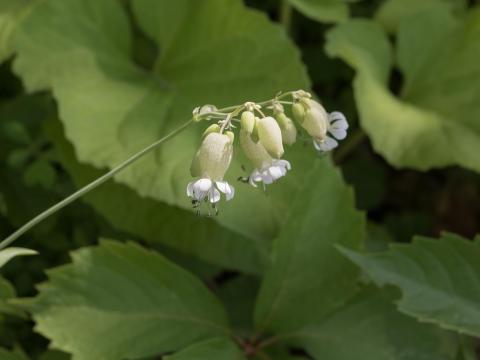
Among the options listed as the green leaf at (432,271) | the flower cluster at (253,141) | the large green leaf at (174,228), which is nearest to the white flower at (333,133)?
the flower cluster at (253,141)

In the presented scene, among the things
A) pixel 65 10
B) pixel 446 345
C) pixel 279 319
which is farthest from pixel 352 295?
pixel 65 10

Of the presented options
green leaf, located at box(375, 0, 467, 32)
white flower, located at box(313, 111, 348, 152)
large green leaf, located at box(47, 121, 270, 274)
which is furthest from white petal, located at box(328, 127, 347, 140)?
green leaf, located at box(375, 0, 467, 32)

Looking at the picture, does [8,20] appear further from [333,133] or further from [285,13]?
[333,133]

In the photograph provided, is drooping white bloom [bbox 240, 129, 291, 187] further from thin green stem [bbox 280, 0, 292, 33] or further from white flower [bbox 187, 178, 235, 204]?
thin green stem [bbox 280, 0, 292, 33]

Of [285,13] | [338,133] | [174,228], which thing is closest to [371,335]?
[338,133]

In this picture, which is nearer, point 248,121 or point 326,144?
point 248,121

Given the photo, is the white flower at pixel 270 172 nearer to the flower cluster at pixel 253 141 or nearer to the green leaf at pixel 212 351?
the flower cluster at pixel 253 141
